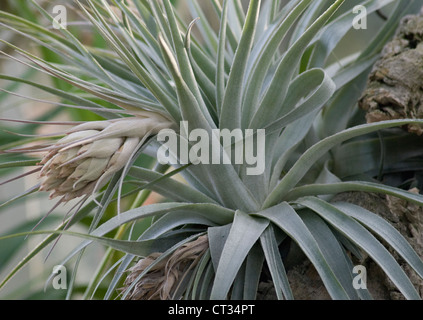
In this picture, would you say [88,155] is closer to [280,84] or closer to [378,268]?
[280,84]

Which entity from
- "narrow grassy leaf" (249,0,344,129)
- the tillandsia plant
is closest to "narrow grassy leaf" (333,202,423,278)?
the tillandsia plant

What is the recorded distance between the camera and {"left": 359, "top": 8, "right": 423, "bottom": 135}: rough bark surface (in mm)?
522

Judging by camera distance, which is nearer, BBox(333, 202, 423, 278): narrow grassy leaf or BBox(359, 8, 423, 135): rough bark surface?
BBox(333, 202, 423, 278): narrow grassy leaf

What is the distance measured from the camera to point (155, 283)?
0.45 m

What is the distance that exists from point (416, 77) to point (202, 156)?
281 millimetres

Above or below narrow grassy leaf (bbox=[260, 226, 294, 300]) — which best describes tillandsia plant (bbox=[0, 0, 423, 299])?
above

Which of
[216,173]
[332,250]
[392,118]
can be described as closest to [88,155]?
[216,173]

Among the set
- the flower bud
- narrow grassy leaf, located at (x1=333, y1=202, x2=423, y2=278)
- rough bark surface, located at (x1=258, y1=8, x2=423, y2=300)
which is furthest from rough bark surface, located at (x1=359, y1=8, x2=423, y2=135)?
the flower bud

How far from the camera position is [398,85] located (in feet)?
1.76

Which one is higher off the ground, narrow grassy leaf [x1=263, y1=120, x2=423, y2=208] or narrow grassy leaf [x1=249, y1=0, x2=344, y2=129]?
narrow grassy leaf [x1=249, y1=0, x2=344, y2=129]

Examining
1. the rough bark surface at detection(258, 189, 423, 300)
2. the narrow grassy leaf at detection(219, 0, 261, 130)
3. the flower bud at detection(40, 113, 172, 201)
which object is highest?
the narrow grassy leaf at detection(219, 0, 261, 130)

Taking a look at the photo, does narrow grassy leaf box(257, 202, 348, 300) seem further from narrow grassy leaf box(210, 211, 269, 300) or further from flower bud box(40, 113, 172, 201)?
flower bud box(40, 113, 172, 201)

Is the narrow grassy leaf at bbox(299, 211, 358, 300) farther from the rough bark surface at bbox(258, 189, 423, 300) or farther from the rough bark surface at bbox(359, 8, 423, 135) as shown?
the rough bark surface at bbox(359, 8, 423, 135)
